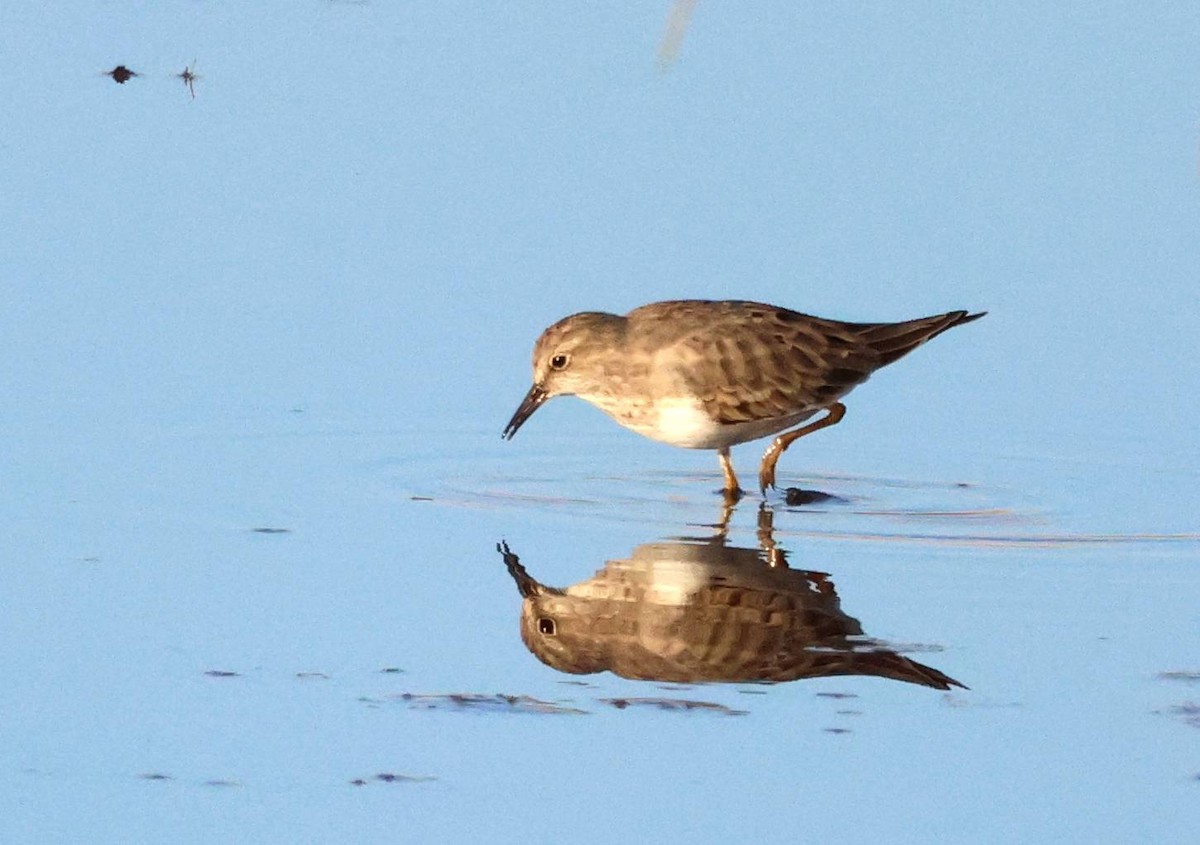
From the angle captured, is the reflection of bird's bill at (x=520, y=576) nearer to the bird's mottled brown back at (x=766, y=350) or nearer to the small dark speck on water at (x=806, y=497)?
the small dark speck on water at (x=806, y=497)

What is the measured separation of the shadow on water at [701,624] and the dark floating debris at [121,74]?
7.31 meters

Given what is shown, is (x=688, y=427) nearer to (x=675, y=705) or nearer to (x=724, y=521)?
(x=724, y=521)

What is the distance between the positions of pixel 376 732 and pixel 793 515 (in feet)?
12.4

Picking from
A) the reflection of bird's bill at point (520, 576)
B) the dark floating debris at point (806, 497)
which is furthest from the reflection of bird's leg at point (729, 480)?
the reflection of bird's bill at point (520, 576)

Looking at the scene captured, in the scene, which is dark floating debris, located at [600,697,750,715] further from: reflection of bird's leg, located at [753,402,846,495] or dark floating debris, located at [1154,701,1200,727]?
reflection of bird's leg, located at [753,402,846,495]

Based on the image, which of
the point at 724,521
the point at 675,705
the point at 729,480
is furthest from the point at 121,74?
the point at 675,705

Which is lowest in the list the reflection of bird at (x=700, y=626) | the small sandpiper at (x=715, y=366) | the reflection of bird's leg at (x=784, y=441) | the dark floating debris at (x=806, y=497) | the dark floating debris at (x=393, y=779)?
the dark floating debris at (x=393, y=779)

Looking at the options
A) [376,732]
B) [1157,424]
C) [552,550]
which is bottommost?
[376,732]

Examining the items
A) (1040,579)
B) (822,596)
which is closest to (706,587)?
(822,596)

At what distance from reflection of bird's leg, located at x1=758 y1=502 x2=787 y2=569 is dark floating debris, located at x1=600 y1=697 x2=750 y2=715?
6.11 feet

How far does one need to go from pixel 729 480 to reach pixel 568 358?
101cm

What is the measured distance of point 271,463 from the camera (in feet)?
36.6

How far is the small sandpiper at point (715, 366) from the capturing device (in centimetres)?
1195

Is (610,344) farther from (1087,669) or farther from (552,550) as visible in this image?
(1087,669)
